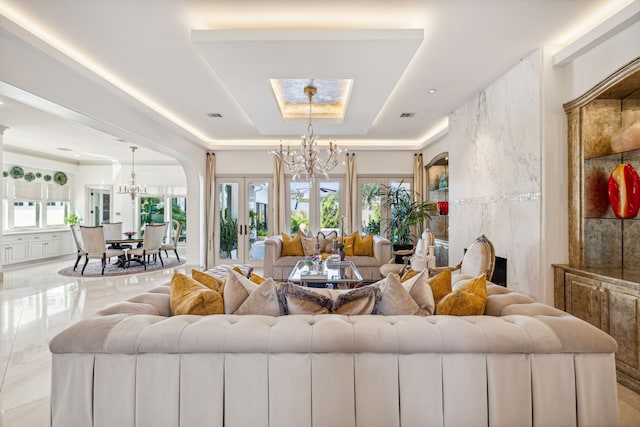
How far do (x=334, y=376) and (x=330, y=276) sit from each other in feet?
7.66

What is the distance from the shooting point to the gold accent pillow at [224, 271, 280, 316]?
177cm

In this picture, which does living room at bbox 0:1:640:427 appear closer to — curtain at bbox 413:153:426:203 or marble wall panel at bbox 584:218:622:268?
marble wall panel at bbox 584:218:622:268

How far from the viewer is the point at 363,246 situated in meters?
A: 5.95

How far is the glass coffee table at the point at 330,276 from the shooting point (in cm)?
360

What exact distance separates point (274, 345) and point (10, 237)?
9056mm

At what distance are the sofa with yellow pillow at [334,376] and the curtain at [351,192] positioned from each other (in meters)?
5.75

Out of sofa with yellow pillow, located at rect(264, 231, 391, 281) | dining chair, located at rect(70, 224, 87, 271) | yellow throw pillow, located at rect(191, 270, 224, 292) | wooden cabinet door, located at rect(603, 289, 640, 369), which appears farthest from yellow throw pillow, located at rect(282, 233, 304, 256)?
dining chair, located at rect(70, 224, 87, 271)

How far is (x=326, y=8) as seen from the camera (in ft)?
8.38

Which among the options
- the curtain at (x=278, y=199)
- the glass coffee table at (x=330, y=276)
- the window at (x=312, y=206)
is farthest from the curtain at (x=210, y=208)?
the glass coffee table at (x=330, y=276)

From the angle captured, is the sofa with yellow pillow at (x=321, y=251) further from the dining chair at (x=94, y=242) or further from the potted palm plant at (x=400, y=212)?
the dining chair at (x=94, y=242)

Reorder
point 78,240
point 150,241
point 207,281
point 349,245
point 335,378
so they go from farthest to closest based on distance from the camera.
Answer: point 150,241 < point 78,240 < point 349,245 < point 207,281 < point 335,378

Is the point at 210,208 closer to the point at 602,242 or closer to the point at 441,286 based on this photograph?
the point at 441,286

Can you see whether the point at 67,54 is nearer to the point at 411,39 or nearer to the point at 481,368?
the point at 411,39

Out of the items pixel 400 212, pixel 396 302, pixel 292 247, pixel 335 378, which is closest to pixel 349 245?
pixel 292 247
